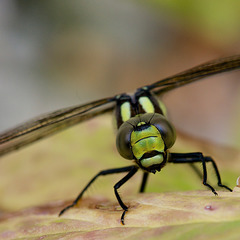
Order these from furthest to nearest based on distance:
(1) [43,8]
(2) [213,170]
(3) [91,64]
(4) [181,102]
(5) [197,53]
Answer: (1) [43,8]
(3) [91,64]
(5) [197,53]
(4) [181,102]
(2) [213,170]

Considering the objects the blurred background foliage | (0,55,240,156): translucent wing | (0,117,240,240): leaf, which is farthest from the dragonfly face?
the blurred background foliage

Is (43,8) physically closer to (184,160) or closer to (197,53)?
(197,53)

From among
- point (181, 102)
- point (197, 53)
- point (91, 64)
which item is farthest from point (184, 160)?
point (91, 64)

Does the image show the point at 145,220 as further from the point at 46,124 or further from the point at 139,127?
the point at 46,124

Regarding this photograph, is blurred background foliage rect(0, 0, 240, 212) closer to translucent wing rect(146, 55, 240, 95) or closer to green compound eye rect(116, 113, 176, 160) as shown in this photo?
translucent wing rect(146, 55, 240, 95)

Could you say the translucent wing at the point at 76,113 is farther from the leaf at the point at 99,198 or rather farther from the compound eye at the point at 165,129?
the compound eye at the point at 165,129
